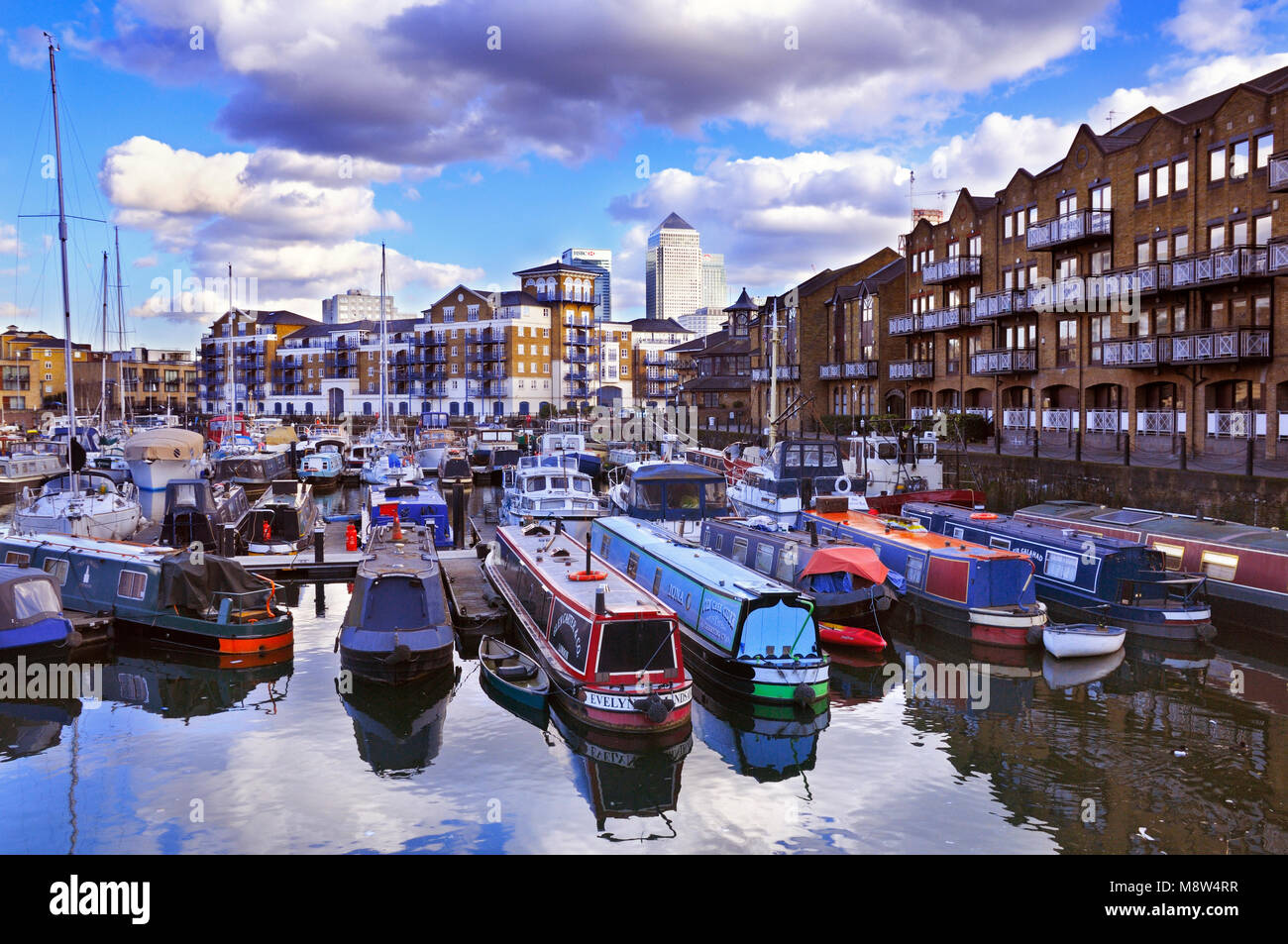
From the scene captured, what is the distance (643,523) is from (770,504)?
699 centimetres

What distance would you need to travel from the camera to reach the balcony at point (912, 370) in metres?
60.3

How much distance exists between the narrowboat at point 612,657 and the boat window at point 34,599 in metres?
10.5

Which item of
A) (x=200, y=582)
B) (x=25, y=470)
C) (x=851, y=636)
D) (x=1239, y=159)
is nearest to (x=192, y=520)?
(x=200, y=582)

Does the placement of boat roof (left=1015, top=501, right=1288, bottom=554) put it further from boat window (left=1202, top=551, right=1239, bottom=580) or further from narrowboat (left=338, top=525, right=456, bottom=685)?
narrowboat (left=338, top=525, right=456, bottom=685)

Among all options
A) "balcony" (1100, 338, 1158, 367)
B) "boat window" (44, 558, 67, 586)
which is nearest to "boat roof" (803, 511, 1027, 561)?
"balcony" (1100, 338, 1158, 367)

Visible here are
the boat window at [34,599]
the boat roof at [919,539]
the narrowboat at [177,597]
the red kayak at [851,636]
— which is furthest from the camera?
the boat roof at [919,539]

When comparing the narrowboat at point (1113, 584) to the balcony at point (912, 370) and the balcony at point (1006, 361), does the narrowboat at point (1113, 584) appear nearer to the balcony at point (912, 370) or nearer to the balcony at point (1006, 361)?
the balcony at point (1006, 361)

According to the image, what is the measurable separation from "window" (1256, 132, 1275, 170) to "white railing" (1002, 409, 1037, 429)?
16.4 meters

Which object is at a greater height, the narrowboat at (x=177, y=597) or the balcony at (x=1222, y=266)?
the balcony at (x=1222, y=266)

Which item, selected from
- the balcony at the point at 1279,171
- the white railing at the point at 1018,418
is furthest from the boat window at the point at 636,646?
the white railing at the point at 1018,418

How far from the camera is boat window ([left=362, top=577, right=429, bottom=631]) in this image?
19.8 metres

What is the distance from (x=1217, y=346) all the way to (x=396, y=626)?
3188 cm

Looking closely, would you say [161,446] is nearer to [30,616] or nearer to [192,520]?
[192,520]
